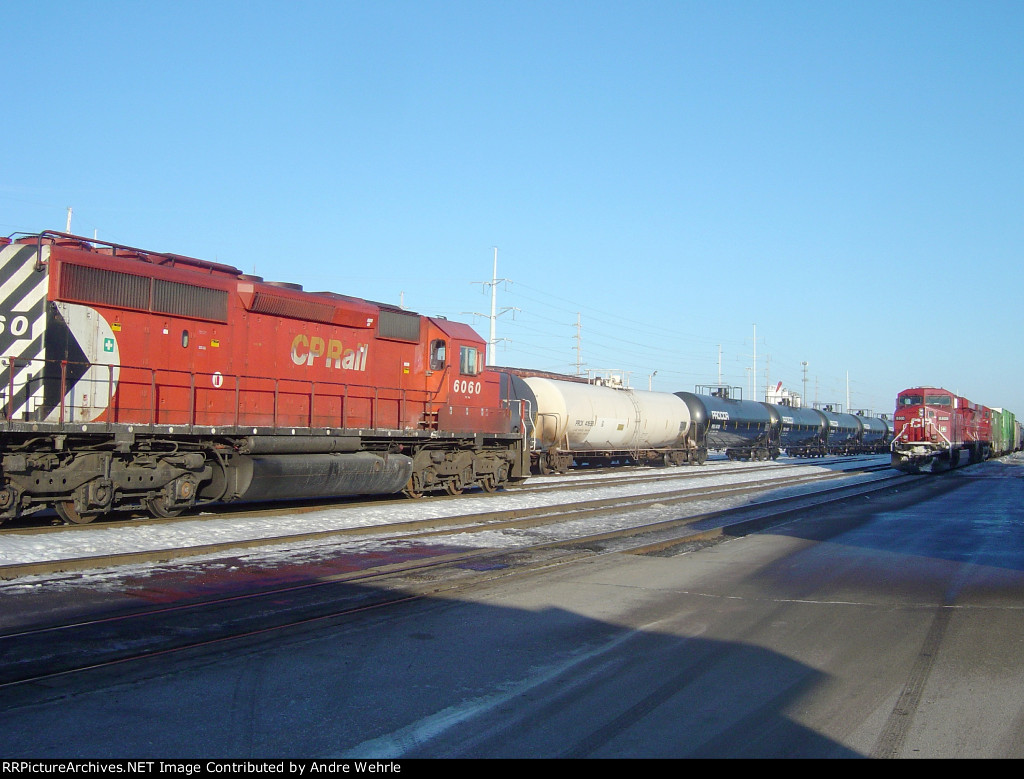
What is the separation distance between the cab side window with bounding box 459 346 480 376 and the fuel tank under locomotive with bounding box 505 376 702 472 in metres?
3.93

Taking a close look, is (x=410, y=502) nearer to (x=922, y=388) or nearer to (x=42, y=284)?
(x=42, y=284)

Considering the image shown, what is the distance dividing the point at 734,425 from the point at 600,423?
46.2 ft

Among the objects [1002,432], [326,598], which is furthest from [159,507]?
[1002,432]

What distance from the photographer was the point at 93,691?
4.99 meters

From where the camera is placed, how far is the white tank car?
2677 centimetres

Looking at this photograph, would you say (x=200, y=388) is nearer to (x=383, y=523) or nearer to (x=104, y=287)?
(x=104, y=287)

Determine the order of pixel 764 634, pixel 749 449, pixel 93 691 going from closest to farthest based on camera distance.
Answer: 1. pixel 93 691
2. pixel 764 634
3. pixel 749 449

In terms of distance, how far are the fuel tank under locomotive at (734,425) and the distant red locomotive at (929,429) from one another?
7.67 m

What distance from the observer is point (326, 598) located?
25.2ft

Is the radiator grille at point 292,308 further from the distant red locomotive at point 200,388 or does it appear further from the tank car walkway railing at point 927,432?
the tank car walkway railing at point 927,432

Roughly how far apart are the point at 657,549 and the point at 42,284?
31.9 feet

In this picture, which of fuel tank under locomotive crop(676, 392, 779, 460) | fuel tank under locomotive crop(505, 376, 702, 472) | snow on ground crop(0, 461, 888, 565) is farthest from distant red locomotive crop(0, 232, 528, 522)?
fuel tank under locomotive crop(676, 392, 779, 460)

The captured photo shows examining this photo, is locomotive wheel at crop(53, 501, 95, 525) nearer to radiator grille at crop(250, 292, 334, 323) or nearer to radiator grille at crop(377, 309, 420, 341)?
radiator grille at crop(250, 292, 334, 323)

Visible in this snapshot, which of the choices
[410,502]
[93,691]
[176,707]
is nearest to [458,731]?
[176,707]
